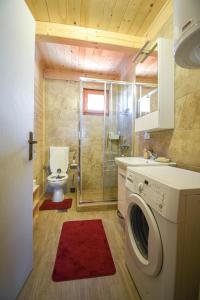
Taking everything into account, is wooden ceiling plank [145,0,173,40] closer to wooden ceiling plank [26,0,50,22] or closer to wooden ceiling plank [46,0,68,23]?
wooden ceiling plank [46,0,68,23]

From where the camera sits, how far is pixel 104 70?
3094 millimetres

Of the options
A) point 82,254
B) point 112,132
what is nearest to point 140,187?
point 82,254

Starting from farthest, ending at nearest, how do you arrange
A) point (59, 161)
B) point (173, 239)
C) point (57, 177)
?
point (59, 161) < point (57, 177) < point (173, 239)

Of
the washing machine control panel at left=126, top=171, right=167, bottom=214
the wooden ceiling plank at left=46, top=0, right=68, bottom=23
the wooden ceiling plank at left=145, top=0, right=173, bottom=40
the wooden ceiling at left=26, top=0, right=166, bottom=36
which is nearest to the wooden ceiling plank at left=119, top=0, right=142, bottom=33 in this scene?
the wooden ceiling at left=26, top=0, right=166, bottom=36

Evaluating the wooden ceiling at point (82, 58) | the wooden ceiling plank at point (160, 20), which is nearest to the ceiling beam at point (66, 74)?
the wooden ceiling at point (82, 58)

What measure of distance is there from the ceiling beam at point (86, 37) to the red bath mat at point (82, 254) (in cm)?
241

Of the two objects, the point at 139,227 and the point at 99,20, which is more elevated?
the point at 99,20

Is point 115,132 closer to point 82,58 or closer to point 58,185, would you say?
point 58,185

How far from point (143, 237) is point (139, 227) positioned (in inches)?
2.7

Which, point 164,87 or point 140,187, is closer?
point 140,187

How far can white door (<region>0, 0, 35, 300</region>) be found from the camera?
805 millimetres

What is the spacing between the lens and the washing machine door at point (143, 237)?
76 centimetres

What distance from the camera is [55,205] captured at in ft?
8.09

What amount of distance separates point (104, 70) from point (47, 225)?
3.04m
